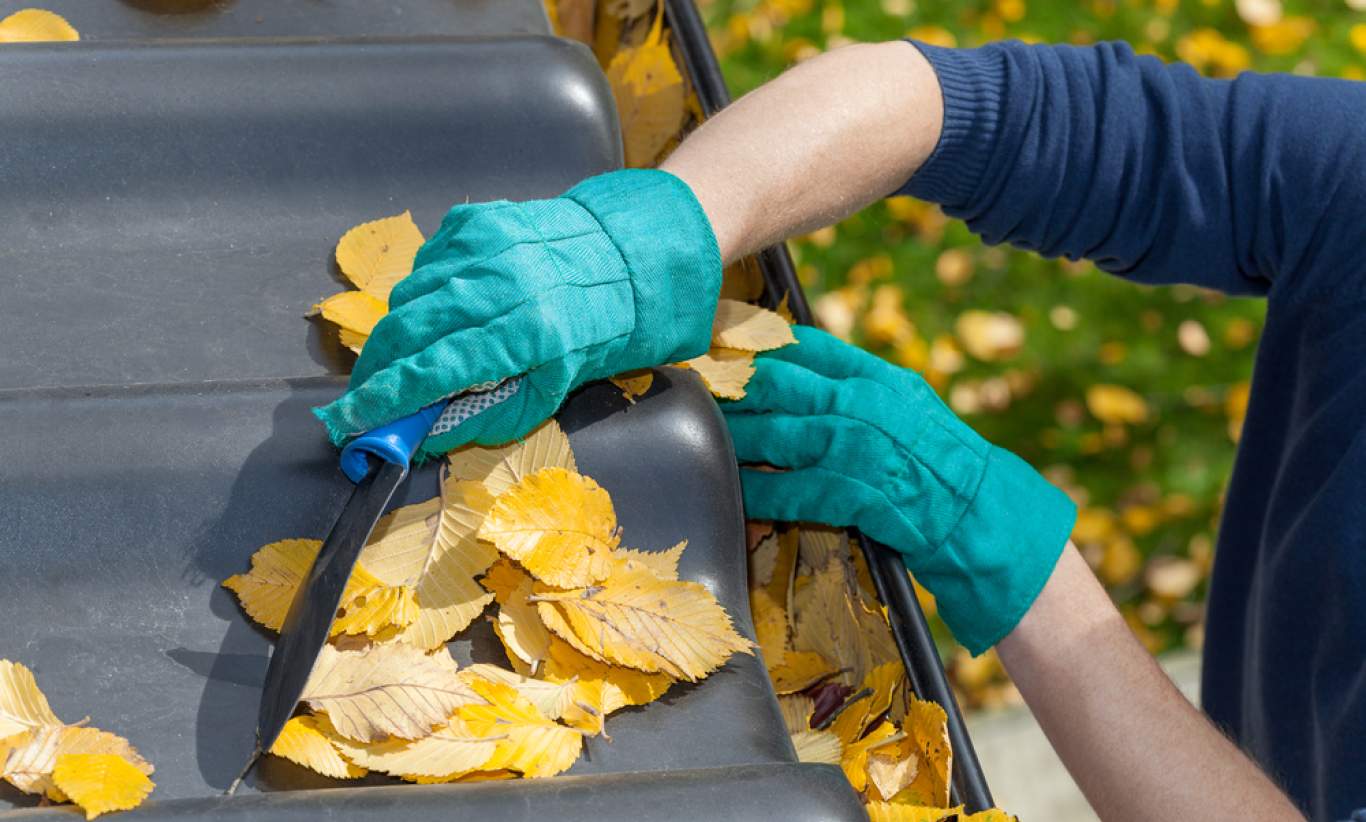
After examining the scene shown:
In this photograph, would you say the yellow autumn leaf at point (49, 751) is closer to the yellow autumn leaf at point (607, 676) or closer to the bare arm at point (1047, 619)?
the yellow autumn leaf at point (607, 676)

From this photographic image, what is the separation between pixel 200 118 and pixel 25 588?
46 cm

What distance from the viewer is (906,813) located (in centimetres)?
93

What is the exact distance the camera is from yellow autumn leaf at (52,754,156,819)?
2.46ft

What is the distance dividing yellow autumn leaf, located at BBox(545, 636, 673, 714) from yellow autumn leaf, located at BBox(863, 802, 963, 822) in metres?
0.17

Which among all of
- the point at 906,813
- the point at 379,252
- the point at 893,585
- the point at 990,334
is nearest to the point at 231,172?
the point at 379,252

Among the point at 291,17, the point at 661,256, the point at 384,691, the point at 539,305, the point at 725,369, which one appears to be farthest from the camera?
the point at 291,17

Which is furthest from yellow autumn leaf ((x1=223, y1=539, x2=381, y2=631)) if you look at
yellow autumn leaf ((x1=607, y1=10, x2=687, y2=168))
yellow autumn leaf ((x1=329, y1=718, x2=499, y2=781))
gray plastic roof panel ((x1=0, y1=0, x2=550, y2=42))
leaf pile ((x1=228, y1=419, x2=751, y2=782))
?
yellow autumn leaf ((x1=607, y1=10, x2=687, y2=168))

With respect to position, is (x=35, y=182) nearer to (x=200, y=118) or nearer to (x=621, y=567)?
(x=200, y=118)

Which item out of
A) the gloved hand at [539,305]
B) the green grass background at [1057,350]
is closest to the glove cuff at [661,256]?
the gloved hand at [539,305]

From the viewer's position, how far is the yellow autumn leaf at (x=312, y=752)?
2.74 ft

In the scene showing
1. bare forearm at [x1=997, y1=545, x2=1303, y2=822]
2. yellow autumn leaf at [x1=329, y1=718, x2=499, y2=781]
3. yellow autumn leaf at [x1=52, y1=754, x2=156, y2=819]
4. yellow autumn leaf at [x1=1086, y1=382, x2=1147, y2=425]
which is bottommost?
yellow autumn leaf at [x1=1086, y1=382, x2=1147, y2=425]

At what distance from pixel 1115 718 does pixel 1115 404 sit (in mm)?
1806

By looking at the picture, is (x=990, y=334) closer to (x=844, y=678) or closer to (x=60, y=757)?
(x=844, y=678)

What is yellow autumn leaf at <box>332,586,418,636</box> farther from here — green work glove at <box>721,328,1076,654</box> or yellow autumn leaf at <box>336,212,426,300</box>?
green work glove at <box>721,328,1076,654</box>
